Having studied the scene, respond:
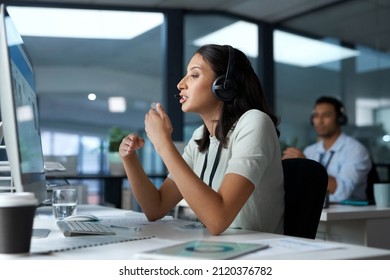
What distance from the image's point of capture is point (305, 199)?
1.66m

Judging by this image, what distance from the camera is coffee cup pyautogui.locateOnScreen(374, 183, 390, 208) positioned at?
2506 millimetres

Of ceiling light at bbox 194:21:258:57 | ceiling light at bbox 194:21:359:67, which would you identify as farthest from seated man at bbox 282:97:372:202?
ceiling light at bbox 194:21:258:57

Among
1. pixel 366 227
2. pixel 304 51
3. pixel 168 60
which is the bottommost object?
pixel 366 227

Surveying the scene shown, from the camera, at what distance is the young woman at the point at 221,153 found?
140cm

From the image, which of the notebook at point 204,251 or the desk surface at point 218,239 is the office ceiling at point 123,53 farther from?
the notebook at point 204,251

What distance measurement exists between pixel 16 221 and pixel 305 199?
90 cm

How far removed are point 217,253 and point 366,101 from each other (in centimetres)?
484

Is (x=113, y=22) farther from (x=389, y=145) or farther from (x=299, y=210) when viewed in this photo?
(x=299, y=210)

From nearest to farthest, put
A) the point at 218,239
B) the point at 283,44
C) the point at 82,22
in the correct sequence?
the point at 218,239, the point at 82,22, the point at 283,44

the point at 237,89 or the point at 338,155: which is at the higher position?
the point at 237,89

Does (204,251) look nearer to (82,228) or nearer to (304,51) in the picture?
(82,228)

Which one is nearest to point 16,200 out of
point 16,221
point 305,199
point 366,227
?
point 16,221

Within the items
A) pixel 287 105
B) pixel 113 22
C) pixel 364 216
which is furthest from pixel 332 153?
pixel 113 22

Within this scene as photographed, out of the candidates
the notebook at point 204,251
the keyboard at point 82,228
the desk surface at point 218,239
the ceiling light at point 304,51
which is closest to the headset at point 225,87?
the desk surface at point 218,239
